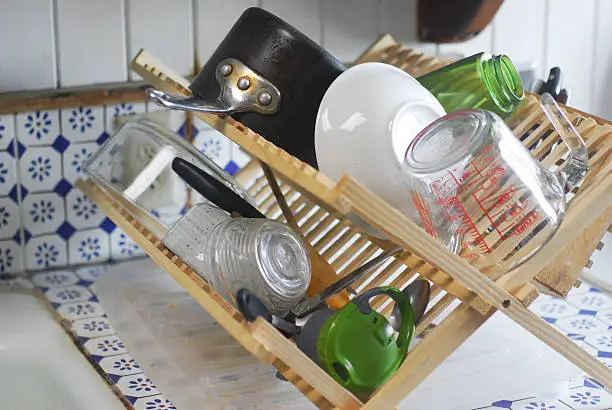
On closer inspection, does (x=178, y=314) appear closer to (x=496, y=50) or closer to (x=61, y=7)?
(x=61, y=7)

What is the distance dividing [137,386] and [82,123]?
0.46 m

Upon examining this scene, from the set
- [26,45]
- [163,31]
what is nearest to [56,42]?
[26,45]

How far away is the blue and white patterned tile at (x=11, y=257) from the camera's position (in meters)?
1.38

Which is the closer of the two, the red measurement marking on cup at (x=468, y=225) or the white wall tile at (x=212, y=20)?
the red measurement marking on cup at (x=468, y=225)

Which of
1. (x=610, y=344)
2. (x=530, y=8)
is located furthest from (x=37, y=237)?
(x=530, y=8)

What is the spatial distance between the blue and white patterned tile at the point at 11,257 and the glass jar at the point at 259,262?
44 cm

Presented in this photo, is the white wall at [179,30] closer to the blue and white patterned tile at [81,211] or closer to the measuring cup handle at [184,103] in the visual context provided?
the blue and white patterned tile at [81,211]

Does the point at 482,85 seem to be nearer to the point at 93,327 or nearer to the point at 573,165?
the point at 573,165

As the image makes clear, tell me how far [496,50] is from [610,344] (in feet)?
2.02

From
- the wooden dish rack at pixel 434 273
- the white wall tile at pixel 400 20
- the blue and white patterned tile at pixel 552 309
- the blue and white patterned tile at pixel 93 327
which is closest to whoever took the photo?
the wooden dish rack at pixel 434 273

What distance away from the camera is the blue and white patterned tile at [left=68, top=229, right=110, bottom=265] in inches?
56.2

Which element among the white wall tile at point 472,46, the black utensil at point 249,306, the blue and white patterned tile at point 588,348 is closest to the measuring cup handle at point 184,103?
the black utensil at point 249,306

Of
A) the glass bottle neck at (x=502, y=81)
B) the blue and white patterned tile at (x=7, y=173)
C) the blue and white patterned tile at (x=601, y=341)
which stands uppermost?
the glass bottle neck at (x=502, y=81)

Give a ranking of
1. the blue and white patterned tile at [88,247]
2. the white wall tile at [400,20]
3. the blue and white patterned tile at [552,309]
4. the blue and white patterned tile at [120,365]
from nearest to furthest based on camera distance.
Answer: the blue and white patterned tile at [120,365] < the blue and white patterned tile at [552,309] < the blue and white patterned tile at [88,247] < the white wall tile at [400,20]
